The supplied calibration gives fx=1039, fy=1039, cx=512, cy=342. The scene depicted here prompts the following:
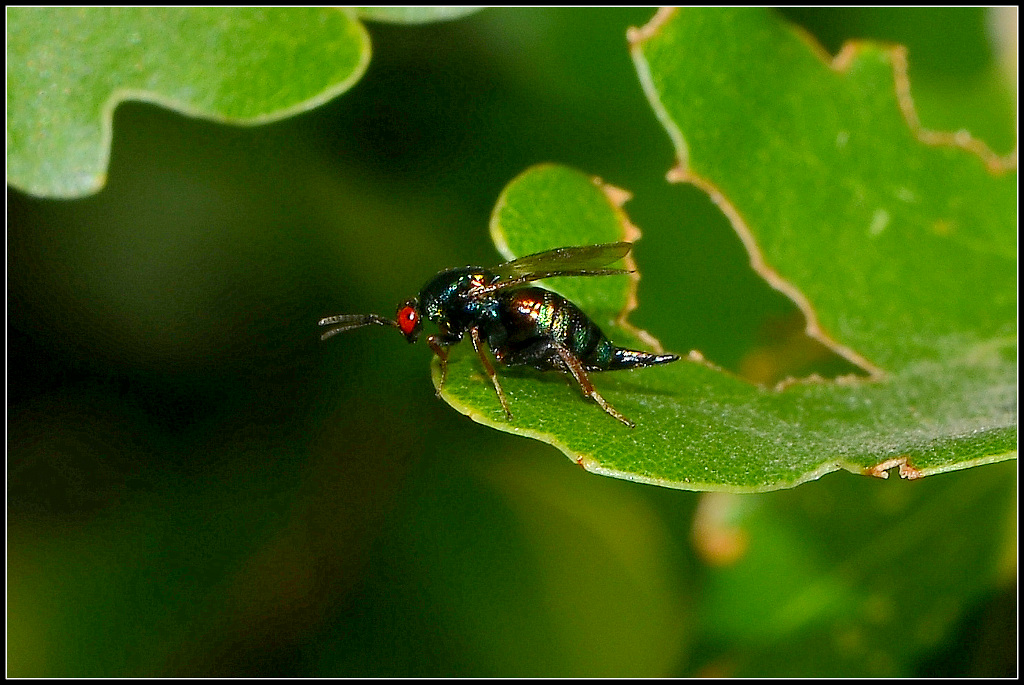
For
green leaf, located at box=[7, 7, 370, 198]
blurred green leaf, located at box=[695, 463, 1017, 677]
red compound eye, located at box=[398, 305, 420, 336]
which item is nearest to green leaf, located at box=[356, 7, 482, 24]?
green leaf, located at box=[7, 7, 370, 198]

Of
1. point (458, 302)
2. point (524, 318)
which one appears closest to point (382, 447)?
point (458, 302)

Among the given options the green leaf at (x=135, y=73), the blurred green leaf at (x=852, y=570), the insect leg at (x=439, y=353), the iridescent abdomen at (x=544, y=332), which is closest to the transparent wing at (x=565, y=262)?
the iridescent abdomen at (x=544, y=332)

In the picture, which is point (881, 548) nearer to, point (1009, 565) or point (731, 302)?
point (1009, 565)

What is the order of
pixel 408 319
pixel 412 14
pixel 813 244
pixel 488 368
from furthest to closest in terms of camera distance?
pixel 813 244, pixel 408 319, pixel 412 14, pixel 488 368

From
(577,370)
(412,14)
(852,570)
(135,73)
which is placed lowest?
(852,570)

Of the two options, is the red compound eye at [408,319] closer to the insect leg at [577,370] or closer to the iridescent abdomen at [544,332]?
the iridescent abdomen at [544,332]

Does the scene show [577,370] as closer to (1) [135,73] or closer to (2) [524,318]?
(2) [524,318]
